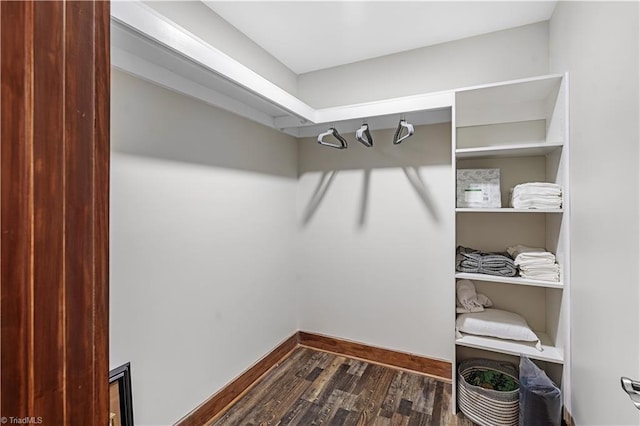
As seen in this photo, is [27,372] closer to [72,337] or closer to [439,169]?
[72,337]

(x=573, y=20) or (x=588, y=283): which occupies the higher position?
(x=573, y=20)

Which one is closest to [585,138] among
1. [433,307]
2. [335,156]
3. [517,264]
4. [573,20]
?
[573,20]

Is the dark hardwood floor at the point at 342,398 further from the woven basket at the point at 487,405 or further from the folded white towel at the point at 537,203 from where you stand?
the folded white towel at the point at 537,203

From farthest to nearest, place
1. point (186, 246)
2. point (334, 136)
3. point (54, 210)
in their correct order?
point (334, 136)
point (186, 246)
point (54, 210)

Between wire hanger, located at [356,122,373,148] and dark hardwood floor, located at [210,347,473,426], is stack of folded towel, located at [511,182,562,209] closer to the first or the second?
wire hanger, located at [356,122,373,148]

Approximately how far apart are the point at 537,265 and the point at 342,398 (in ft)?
5.08

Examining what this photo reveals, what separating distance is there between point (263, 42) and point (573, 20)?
193 cm

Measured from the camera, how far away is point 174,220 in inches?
67.4

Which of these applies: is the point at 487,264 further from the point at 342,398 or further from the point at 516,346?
the point at 342,398

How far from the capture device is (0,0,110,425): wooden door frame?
0.39 meters

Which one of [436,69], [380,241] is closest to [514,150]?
[436,69]

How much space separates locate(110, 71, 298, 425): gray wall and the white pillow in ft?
4.86

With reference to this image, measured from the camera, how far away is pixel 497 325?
1977 mm

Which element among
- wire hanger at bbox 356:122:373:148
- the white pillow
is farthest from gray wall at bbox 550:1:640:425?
wire hanger at bbox 356:122:373:148
